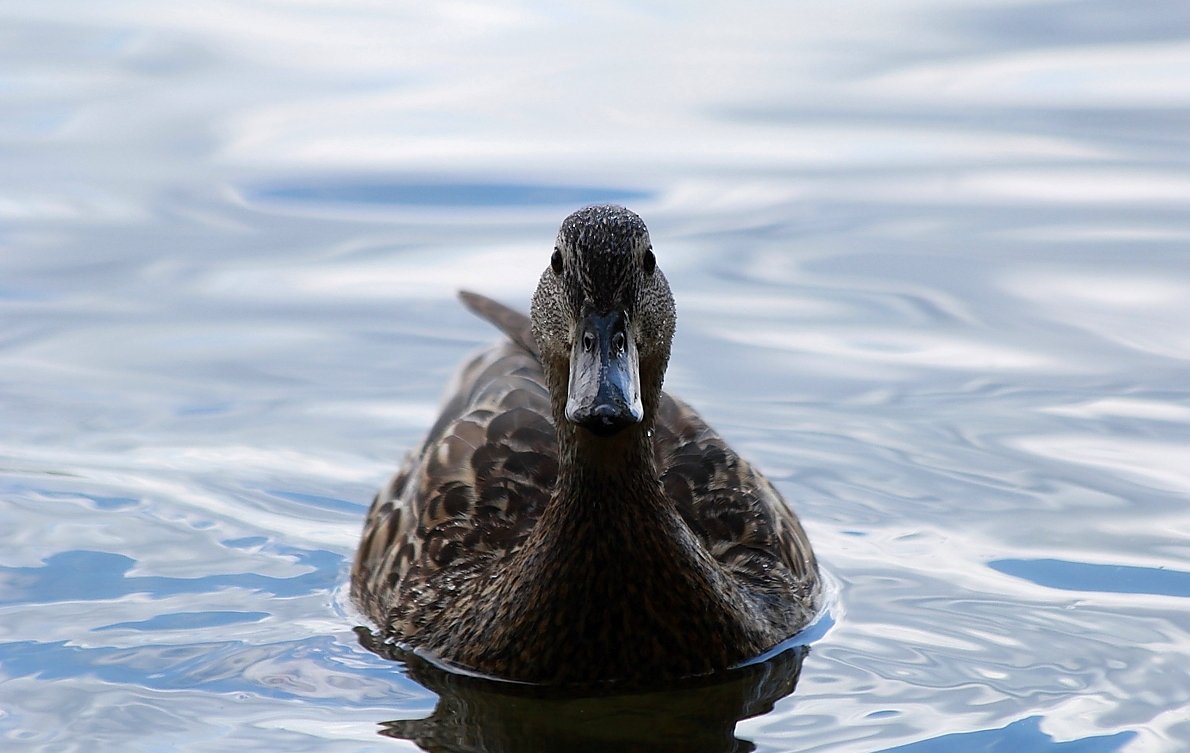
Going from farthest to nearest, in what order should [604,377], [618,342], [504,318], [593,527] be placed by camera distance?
[504,318] < [593,527] < [618,342] < [604,377]

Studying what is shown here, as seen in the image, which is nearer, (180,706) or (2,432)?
(180,706)

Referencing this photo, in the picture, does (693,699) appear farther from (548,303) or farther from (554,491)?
(548,303)

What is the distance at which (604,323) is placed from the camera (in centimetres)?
732

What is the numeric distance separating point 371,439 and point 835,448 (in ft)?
7.02

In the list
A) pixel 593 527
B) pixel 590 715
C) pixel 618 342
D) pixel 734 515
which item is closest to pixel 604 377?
pixel 618 342

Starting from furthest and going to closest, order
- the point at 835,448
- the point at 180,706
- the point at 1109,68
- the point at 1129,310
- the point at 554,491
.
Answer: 1. the point at 1109,68
2. the point at 1129,310
3. the point at 835,448
4. the point at 554,491
5. the point at 180,706

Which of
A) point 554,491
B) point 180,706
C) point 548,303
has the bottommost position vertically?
point 180,706

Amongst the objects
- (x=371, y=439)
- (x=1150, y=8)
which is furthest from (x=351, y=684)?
(x=1150, y=8)

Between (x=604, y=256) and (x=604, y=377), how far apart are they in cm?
52

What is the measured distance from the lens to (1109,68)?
14.1 meters

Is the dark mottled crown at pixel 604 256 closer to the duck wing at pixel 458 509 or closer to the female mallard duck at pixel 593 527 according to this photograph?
the female mallard duck at pixel 593 527

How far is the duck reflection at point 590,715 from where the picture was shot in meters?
7.28

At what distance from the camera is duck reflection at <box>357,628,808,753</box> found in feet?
23.9

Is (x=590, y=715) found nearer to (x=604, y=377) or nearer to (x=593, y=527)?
(x=593, y=527)
